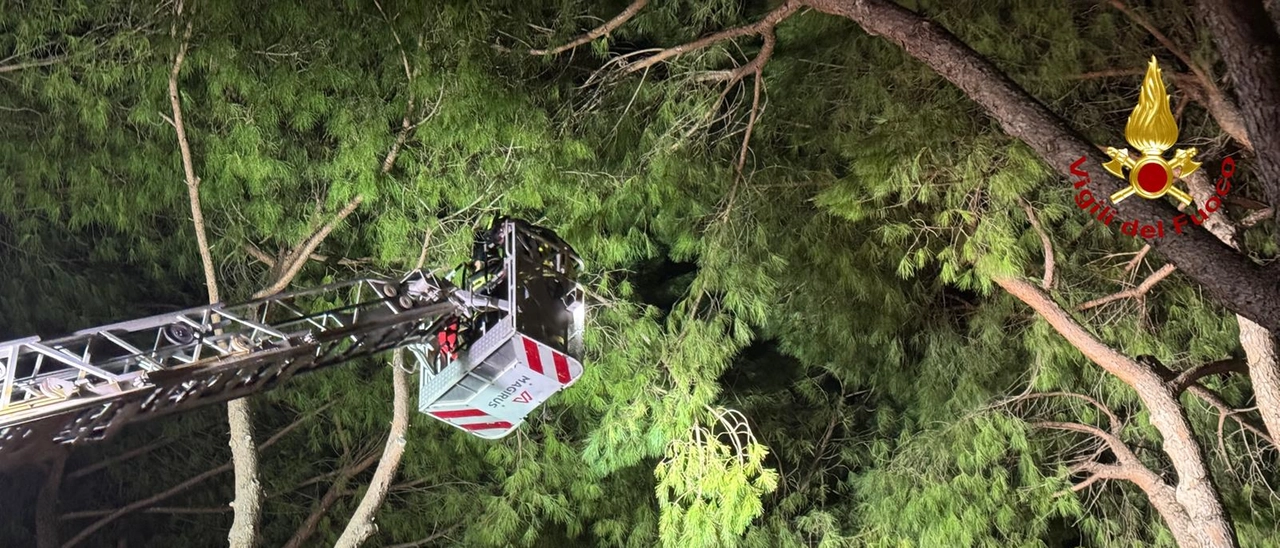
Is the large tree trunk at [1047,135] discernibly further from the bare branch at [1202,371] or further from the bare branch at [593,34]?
the bare branch at [1202,371]

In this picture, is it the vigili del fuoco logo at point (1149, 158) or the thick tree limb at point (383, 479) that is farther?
the thick tree limb at point (383, 479)

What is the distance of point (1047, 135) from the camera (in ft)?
10.1

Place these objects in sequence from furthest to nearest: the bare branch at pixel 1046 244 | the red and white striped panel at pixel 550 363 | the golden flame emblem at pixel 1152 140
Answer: the bare branch at pixel 1046 244 < the red and white striped panel at pixel 550 363 < the golden flame emblem at pixel 1152 140

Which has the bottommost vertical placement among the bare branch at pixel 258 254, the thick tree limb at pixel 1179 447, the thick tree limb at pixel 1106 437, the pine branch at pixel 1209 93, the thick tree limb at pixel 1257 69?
the thick tree limb at pixel 1106 437

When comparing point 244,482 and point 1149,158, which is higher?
point 1149,158

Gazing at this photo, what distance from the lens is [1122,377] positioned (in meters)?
4.95

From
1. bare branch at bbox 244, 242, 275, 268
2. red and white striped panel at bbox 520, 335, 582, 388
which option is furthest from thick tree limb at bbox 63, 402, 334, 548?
red and white striped panel at bbox 520, 335, 582, 388

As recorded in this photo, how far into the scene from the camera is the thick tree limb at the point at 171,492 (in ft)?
24.3

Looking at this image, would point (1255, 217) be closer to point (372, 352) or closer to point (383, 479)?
point (372, 352)

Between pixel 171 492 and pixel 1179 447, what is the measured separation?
685cm

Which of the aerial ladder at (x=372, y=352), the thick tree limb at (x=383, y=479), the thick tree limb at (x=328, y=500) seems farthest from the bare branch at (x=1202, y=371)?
the thick tree limb at (x=328, y=500)

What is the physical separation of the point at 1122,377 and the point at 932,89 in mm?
1744

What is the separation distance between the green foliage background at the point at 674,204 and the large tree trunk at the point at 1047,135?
100 centimetres

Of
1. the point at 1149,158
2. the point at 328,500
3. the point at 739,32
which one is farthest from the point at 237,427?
the point at 1149,158
